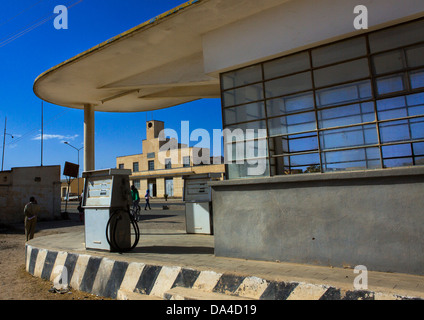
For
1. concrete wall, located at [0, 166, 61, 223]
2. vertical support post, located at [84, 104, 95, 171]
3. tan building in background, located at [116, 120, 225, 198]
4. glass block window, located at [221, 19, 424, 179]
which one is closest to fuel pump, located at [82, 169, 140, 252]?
glass block window, located at [221, 19, 424, 179]

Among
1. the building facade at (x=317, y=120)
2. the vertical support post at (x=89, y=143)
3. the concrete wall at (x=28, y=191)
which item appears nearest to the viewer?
the building facade at (x=317, y=120)

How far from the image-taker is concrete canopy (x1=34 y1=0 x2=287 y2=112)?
220 inches

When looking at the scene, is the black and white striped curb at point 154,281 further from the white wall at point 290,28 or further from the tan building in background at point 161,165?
the tan building in background at point 161,165

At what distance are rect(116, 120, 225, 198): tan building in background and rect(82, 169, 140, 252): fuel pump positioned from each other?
128ft

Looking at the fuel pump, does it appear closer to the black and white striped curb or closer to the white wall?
the black and white striped curb

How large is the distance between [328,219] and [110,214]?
4.21 meters

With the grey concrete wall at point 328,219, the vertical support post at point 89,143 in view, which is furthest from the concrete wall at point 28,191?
the grey concrete wall at point 328,219

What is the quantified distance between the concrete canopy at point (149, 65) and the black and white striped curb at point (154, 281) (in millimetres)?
3993

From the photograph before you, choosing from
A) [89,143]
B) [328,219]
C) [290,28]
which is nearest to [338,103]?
[290,28]

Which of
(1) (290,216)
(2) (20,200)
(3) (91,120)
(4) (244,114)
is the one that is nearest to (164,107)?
(3) (91,120)

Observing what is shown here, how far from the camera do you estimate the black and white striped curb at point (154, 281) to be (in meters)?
3.79

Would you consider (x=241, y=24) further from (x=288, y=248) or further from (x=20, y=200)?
(x=20, y=200)

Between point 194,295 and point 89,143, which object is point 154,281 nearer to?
point 194,295
